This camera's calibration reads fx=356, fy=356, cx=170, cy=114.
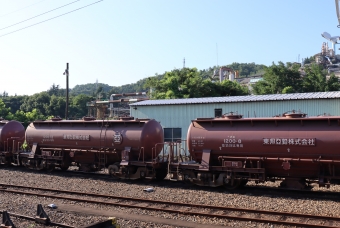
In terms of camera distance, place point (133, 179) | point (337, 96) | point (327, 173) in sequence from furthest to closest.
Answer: point (337, 96) < point (133, 179) < point (327, 173)

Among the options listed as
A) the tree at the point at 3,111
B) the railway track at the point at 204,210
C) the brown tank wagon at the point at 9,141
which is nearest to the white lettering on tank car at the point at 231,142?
the railway track at the point at 204,210

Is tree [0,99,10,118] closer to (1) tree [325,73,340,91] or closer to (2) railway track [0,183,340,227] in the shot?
(2) railway track [0,183,340,227]

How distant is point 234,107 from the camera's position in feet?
86.2

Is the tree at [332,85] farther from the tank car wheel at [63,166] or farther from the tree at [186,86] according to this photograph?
the tank car wheel at [63,166]

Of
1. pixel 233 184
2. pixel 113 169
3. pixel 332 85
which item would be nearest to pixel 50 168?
pixel 113 169

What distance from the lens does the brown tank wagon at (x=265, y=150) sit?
13900 mm

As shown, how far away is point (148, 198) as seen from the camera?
47.7ft

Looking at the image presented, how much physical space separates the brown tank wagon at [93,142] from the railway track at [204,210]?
150 inches

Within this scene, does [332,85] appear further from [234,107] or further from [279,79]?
[234,107]

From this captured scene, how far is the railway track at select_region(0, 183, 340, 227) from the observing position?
10719mm

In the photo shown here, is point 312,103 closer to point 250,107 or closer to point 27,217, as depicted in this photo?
point 250,107

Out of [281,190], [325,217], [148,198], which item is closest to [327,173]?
[281,190]

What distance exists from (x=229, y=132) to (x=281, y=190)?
3414 millimetres

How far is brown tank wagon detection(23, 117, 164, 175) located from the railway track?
3818 mm
